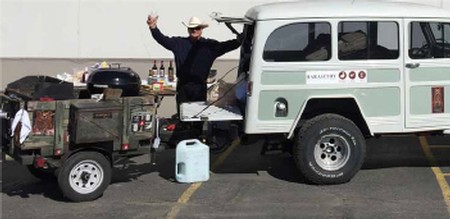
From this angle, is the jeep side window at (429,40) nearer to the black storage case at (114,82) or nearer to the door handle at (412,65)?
the door handle at (412,65)

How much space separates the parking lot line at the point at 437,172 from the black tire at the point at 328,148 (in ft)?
3.23

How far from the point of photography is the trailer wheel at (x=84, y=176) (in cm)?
645

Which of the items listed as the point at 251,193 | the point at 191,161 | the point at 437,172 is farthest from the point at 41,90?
the point at 437,172

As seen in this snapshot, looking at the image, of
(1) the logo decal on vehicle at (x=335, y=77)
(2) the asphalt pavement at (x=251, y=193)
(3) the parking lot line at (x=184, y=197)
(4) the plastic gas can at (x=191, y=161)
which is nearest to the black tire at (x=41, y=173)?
(2) the asphalt pavement at (x=251, y=193)

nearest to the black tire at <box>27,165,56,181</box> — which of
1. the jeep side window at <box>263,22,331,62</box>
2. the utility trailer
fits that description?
the utility trailer

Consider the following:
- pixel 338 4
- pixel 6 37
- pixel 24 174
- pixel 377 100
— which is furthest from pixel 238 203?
pixel 6 37

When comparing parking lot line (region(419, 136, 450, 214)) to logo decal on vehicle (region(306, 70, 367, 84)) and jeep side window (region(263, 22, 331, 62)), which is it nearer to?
logo decal on vehicle (region(306, 70, 367, 84))

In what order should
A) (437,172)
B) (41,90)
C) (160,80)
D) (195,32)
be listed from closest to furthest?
1. (41,90)
2. (437,172)
3. (195,32)
4. (160,80)

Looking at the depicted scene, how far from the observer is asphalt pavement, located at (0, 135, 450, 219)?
6.23m

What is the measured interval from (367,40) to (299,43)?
Result: 2.56 feet

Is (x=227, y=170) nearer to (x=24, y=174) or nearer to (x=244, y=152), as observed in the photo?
(x=244, y=152)

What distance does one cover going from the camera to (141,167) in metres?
8.29

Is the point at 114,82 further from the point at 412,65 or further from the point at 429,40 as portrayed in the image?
the point at 429,40

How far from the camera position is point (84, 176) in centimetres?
656
